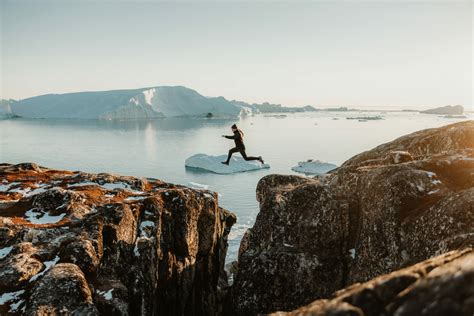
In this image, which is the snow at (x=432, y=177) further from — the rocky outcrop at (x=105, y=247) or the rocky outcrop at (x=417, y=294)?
the rocky outcrop at (x=105, y=247)

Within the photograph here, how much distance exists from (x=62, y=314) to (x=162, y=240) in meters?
9.19


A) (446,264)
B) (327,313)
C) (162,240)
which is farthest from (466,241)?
(162,240)

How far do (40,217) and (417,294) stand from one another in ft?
→ 66.4

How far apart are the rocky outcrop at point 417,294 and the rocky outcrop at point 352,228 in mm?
8867

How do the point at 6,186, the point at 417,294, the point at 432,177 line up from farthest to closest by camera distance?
the point at 6,186 → the point at 432,177 → the point at 417,294

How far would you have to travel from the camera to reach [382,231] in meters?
17.9

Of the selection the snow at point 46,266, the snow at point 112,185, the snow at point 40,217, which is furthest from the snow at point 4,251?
the snow at point 112,185

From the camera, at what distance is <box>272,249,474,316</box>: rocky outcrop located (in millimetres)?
5574

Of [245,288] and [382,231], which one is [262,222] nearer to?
[245,288]

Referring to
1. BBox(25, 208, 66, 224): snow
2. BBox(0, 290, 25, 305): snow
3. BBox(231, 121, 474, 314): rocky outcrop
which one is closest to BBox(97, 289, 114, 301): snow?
BBox(0, 290, 25, 305): snow

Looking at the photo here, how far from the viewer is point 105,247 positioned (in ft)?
60.8

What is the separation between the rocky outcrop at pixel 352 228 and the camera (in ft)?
53.2

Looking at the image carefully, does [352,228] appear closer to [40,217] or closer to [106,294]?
[106,294]

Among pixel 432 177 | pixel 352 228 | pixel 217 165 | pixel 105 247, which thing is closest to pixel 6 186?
pixel 105 247
